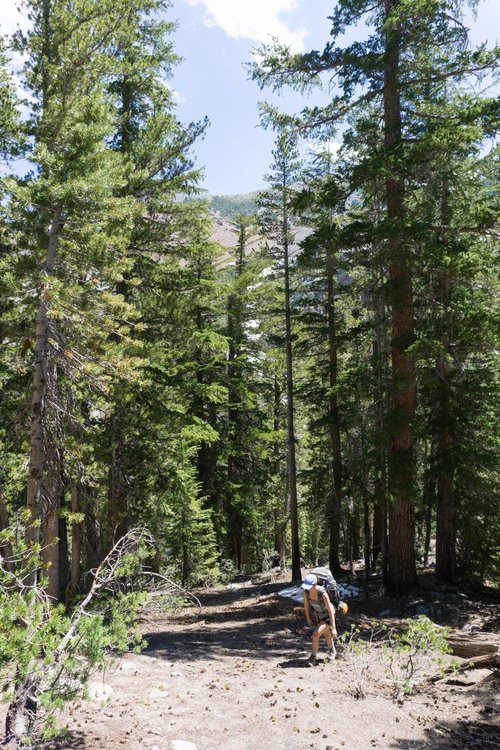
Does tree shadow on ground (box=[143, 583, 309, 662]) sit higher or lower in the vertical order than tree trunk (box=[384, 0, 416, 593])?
lower

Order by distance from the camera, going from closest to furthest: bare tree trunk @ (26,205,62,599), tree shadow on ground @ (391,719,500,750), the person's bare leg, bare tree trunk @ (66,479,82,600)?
tree shadow on ground @ (391,719,500,750)
the person's bare leg
bare tree trunk @ (26,205,62,599)
bare tree trunk @ (66,479,82,600)

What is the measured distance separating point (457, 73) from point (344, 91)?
2515 mm

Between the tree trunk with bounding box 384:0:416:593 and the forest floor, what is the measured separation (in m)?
2.44

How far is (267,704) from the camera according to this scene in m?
6.30

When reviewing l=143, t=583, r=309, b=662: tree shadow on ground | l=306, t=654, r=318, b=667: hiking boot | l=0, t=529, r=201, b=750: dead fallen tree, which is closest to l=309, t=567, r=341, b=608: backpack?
l=306, t=654, r=318, b=667: hiking boot

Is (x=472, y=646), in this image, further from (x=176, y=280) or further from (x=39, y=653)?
(x=176, y=280)

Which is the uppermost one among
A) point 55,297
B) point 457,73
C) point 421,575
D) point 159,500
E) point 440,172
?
point 457,73

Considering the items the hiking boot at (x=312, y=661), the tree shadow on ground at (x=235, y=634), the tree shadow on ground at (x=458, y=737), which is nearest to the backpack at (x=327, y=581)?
the hiking boot at (x=312, y=661)

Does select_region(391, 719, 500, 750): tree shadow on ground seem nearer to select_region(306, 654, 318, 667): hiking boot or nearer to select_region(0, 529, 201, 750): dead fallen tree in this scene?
select_region(306, 654, 318, 667): hiking boot

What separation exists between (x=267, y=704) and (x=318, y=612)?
2031 mm

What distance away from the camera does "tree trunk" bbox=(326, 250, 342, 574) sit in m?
17.7

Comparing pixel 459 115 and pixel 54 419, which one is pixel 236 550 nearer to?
pixel 54 419

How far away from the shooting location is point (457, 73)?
10.9 metres

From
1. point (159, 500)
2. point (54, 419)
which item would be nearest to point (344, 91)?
point (54, 419)
